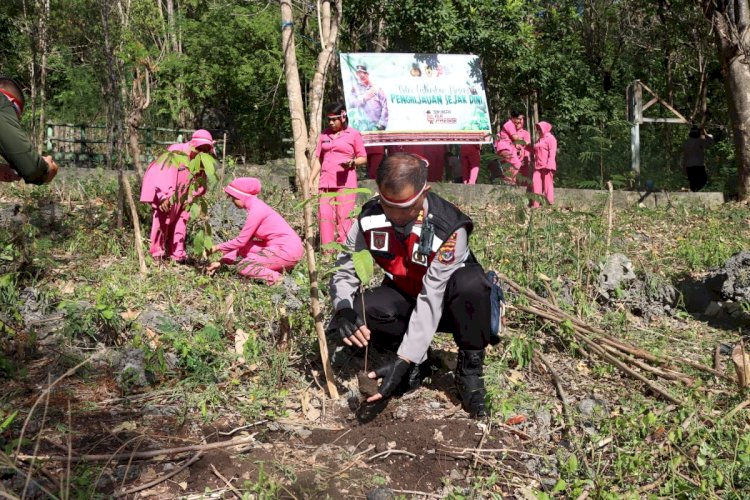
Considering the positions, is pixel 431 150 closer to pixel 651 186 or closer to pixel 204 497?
pixel 651 186

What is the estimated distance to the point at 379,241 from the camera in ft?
11.8

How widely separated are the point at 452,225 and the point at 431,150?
837cm

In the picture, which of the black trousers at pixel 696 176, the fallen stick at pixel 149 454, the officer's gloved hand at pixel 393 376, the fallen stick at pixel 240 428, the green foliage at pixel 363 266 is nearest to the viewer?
the fallen stick at pixel 149 454

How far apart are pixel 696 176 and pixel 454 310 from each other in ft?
37.0

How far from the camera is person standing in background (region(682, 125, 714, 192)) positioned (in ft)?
43.2

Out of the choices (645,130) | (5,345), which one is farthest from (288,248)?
(645,130)

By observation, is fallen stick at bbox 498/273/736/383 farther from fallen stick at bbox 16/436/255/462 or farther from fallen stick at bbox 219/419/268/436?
fallen stick at bbox 16/436/255/462

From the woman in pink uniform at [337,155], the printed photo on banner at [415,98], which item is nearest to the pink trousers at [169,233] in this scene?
the woman in pink uniform at [337,155]

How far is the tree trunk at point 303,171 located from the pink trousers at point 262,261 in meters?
1.52

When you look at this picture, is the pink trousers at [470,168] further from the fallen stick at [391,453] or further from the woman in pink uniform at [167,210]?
the fallen stick at [391,453]

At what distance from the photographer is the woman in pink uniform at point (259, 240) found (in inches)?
223

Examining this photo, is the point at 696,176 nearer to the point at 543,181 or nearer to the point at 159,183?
the point at 543,181

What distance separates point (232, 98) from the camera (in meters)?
16.9

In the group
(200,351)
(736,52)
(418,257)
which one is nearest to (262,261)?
(200,351)
